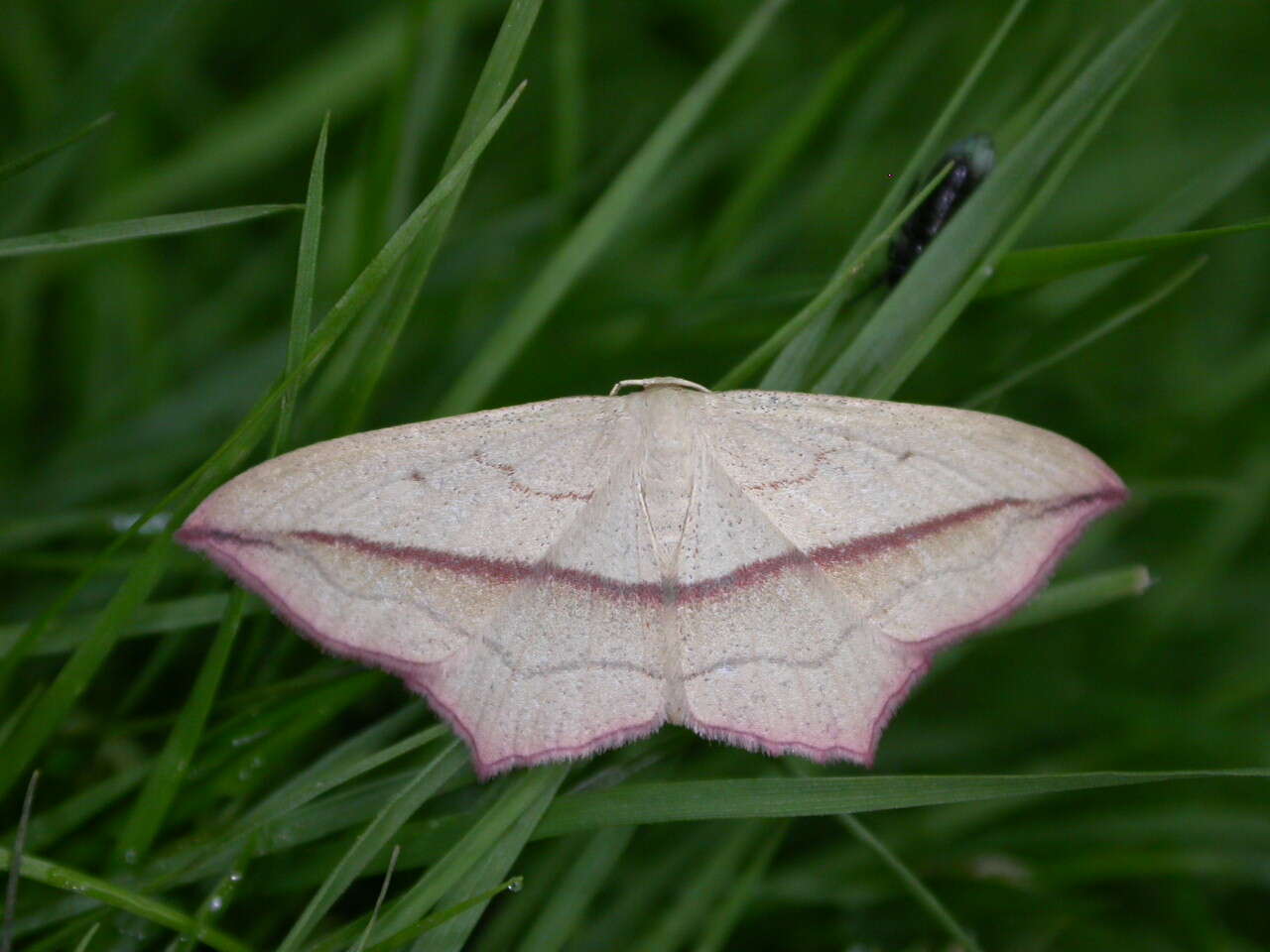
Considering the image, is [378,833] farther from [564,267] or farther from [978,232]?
[978,232]

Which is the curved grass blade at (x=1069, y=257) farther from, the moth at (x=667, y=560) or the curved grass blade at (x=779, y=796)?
the curved grass blade at (x=779, y=796)

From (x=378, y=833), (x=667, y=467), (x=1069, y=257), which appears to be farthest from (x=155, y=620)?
(x=1069, y=257)

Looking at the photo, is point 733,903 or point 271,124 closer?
point 733,903

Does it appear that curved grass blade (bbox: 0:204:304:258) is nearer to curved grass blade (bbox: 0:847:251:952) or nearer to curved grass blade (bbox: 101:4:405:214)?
curved grass blade (bbox: 0:847:251:952)

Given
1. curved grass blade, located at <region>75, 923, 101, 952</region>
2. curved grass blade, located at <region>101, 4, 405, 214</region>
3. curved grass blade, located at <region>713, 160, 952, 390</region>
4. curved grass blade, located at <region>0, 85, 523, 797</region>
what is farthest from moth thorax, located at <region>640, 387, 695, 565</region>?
curved grass blade, located at <region>101, 4, 405, 214</region>

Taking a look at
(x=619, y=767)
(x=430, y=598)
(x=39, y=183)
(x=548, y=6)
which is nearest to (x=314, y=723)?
(x=430, y=598)

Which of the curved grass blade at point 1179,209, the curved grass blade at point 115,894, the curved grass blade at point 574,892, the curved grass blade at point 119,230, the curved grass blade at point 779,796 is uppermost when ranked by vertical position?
the curved grass blade at point 1179,209

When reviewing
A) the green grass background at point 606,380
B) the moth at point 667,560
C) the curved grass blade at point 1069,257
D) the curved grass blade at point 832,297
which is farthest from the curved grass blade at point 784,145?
the moth at point 667,560
